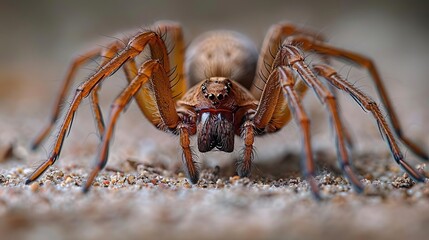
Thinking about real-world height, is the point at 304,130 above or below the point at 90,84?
below

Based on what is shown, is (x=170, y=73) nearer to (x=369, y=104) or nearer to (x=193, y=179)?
(x=193, y=179)

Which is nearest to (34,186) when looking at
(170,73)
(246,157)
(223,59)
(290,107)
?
(170,73)

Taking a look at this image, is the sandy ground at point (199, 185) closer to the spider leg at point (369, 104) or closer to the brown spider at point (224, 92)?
the spider leg at point (369, 104)

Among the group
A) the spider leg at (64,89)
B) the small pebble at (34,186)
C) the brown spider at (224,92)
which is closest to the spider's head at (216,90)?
the brown spider at (224,92)

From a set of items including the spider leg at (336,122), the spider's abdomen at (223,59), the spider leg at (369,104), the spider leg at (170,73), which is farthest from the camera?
the spider's abdomen at (223,59)

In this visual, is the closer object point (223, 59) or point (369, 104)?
point (369, 104)

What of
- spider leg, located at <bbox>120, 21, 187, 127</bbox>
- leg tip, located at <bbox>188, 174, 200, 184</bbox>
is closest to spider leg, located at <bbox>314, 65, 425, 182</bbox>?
leg tip, located at <bbox>188, 174, 200, 184</bbox>

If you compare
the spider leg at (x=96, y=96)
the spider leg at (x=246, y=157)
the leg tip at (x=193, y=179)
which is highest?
the spider leg at (x=96, y=96)
